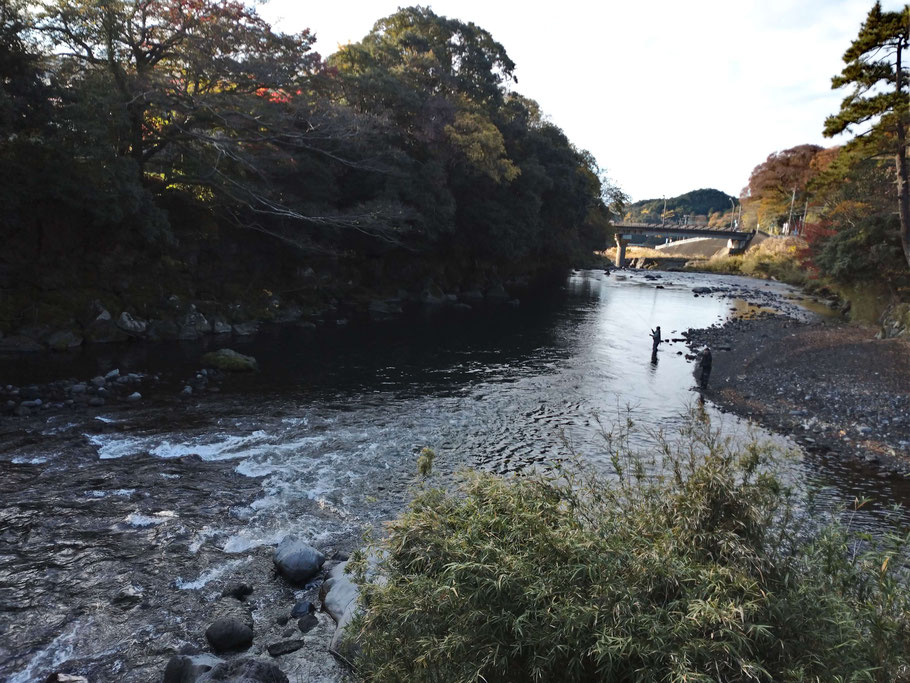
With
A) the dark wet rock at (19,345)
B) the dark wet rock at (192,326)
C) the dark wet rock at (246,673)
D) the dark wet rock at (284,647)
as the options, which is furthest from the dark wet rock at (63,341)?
the dark wet rock at (246,673)

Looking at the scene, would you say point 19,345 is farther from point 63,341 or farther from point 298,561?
point 298,561

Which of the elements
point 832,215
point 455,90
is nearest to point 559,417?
point 832,215

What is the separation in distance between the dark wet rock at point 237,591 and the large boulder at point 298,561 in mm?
635

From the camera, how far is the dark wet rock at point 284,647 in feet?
25.7

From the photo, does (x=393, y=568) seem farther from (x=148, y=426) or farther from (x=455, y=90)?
(x=455, y=90)

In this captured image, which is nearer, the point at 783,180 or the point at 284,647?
the point at 284,647

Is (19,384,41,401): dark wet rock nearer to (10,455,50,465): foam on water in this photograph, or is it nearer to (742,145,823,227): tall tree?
(10,455,50,465): foam on water

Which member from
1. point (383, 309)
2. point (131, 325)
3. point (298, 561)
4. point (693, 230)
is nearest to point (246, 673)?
point (298, 561)

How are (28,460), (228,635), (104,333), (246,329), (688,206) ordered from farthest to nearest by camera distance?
1. (688,206)
2. (246,329)
3. (104,333)
4. (28,460)
5. (228,635)

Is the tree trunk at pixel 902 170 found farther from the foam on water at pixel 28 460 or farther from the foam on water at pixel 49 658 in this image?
the foam on water at pixel 28 460

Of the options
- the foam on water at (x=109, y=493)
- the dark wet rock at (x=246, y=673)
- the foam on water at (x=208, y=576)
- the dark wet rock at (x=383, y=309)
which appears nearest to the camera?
the dark wet rock at (x=246, y=673)

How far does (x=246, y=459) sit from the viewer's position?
557 inches

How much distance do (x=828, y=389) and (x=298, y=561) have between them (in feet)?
67.0

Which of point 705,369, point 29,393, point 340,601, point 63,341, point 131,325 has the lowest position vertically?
point 340,601
